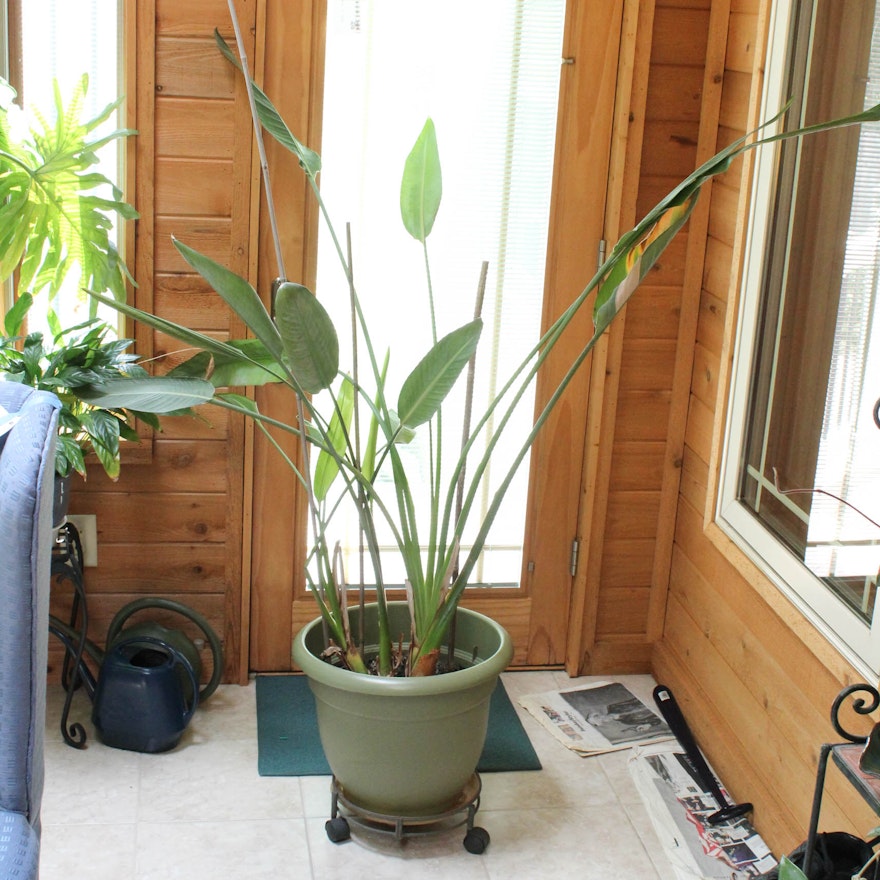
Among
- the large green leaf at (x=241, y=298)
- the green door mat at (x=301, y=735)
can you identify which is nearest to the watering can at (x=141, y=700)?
the green door mat at (x=301, y=735)

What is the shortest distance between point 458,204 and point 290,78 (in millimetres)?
453

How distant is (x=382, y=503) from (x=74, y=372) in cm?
62

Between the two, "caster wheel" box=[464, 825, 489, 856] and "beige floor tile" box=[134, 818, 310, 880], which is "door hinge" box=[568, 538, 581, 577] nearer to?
"caster wheel" box=[464, 825, 489, 856]

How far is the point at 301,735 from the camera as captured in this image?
2703 mm

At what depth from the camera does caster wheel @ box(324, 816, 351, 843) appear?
2.36 meters

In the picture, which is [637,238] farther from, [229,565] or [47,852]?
[47,852]

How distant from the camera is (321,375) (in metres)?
2.03

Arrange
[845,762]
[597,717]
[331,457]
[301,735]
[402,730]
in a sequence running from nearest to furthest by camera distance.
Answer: [845,762]
[402,730]
[331,457]
[301,735]
[597,717]

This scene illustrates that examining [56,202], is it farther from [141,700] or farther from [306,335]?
[141,700]

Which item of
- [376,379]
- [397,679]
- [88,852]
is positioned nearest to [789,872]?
[397,679]

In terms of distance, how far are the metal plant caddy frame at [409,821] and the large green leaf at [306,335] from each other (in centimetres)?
85

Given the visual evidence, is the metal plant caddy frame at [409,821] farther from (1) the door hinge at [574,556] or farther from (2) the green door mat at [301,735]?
(1) the door hinge at [574,556]

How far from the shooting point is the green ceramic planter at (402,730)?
2.21 metres

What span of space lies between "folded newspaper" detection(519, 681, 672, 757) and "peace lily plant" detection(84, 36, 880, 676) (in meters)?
0.52
